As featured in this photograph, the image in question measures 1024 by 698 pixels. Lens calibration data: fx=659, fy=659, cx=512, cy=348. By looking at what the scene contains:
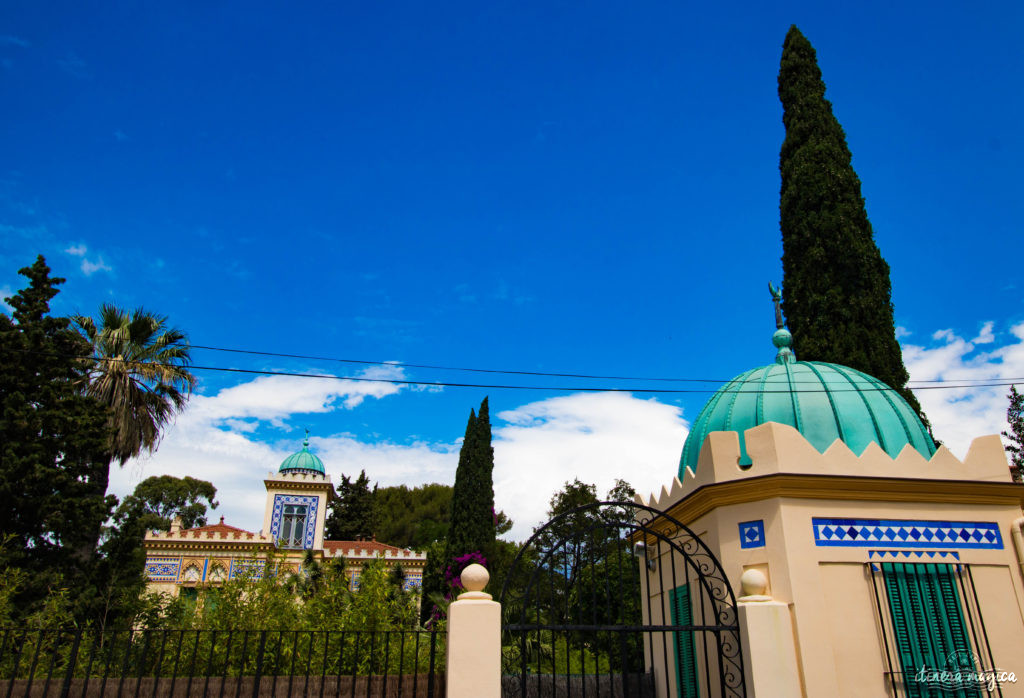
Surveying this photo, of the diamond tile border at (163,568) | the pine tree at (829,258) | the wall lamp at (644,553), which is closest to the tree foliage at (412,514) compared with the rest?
the diamond tile border at (163,568)

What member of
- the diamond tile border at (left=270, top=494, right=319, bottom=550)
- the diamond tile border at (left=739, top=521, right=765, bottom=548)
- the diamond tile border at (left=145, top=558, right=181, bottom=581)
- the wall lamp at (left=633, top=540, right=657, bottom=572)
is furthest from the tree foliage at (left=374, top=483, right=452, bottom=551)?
the diamond tile border at (left=739, top=521, right=765, bottom=548)

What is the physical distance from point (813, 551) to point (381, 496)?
5080cm

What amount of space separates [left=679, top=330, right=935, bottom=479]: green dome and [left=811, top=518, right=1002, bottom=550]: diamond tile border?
963 millimetres

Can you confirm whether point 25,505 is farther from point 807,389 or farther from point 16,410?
point 807,389

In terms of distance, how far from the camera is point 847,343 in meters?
12.3

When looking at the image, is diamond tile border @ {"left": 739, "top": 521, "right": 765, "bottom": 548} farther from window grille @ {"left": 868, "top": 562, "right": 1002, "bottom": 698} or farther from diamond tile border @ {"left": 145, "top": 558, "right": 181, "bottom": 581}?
diamond tile border @ {"left": 145, "top": 558, "right": 181, "bottom": 581}

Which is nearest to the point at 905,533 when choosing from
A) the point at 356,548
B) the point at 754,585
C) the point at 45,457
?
the point at 754,585

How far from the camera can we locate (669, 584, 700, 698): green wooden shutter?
712 centimetres

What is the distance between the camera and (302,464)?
32.1 m

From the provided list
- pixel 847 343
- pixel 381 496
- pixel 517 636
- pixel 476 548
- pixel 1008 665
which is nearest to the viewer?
pixel 1008 665

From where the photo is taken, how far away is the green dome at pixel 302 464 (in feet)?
104

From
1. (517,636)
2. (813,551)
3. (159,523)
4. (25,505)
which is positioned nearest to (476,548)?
(517,636)

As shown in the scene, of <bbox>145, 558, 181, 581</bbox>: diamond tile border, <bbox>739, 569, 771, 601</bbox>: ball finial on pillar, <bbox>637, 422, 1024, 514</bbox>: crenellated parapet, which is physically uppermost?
<bbox>145, 558, 181, 581</bbox>: diamond tile border

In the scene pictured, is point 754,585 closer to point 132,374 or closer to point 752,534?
point 752,534
